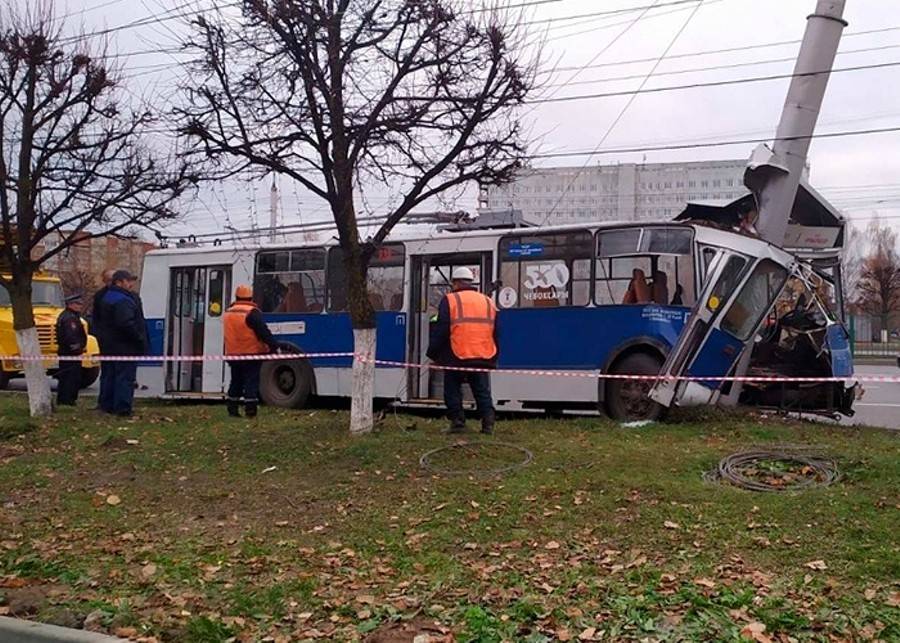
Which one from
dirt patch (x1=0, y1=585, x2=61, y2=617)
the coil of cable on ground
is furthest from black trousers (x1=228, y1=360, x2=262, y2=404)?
the coil of cable on ground

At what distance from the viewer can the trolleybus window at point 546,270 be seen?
1252cm

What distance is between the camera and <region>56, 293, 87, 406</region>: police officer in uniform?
554 inches

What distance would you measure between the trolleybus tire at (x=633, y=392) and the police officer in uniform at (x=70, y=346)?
803 cm

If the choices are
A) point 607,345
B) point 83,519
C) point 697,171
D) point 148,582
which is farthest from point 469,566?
point 697,171

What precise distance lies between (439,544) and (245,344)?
696 cm

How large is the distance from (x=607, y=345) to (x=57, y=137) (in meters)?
7.67

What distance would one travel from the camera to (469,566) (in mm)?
5812

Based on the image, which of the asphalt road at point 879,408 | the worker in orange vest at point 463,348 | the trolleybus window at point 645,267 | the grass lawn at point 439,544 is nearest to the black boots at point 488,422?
the worker in orange vest at point 463,348

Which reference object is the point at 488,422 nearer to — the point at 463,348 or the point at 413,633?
the point at 463,348

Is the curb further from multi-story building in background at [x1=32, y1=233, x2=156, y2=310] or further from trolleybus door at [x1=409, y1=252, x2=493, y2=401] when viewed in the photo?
multi-story building in background at [x1=32, y1=233, x2=156, y2=310]

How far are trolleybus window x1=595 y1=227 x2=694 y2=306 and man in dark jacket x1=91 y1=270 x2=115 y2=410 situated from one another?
661cm

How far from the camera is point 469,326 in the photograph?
9.74 meters

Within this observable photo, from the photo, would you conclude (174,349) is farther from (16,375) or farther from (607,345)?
(607,345)

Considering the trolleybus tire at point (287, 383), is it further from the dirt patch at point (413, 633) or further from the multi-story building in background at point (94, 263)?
the multi-story building in background at point (94, 263)
